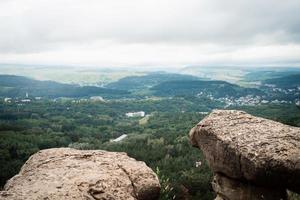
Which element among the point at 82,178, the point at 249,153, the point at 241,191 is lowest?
the point at 241,191

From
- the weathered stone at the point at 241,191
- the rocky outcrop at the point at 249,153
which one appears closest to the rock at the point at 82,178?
the rocky outcrop at the point at 249,153

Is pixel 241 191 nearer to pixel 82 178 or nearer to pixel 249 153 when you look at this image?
pixel 249 153

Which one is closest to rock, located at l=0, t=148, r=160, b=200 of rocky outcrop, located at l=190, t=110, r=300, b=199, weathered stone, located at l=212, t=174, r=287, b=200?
rocky outcrop, located at l=190, t=110, r=300, b=199

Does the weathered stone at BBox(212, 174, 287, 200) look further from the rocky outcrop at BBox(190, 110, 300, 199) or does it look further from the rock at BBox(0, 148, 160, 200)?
the rock at BBox(0, 148, 160, 200)

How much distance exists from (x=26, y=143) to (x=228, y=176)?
423ft

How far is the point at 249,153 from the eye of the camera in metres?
16.3

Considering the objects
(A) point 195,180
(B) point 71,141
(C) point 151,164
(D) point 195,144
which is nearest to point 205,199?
(A) point 195,180

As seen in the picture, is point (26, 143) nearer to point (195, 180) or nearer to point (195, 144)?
point (195, 180)

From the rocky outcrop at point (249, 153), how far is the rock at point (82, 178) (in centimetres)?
394

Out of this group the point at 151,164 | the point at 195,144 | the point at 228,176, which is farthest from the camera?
the point at 151,164

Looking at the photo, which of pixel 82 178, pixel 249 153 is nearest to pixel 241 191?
pixel 249 153

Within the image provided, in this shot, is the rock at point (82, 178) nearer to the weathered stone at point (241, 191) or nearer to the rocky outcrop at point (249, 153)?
the rocky outcrop at point (249, 153)

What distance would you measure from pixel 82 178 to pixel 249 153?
723cm

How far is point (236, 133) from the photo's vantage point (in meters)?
17.8
